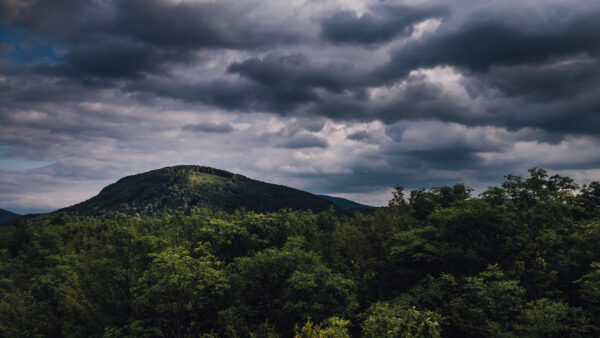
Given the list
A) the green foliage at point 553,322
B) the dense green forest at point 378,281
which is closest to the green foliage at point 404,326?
the dense green forest at point 378,281

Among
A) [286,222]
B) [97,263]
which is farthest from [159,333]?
[286,222]

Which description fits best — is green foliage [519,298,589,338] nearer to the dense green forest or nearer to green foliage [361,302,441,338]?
the dense green forest

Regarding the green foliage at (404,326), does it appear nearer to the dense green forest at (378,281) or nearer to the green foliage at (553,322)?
the dense green forest at (378,281)

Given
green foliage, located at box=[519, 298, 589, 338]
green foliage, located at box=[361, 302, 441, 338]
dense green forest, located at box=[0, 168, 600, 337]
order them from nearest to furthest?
1. green foliage, located at box=[361, 302, 441, 338]
2. green foliage, located at box=[519, 298, 589, 338]
3. dense green forest, located at box=[0, 168, 600, 337]

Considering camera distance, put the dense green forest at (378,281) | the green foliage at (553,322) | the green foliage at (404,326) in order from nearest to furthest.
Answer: the green foliage at (404,326) → the green foliage at (553,322) → the dense green forest at (378,281)

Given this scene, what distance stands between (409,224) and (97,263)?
160 feet

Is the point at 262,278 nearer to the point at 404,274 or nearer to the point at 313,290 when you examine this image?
the point at 313,290

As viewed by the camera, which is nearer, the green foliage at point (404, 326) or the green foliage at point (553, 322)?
the green foliage at point (404, 326)

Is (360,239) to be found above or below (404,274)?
above

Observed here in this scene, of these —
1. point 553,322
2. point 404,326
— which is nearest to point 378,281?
point 404,326

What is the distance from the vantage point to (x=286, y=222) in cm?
6259

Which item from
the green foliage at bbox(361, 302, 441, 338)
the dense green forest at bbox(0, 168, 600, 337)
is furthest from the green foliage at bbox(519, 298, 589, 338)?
the green foliage at bbox(361, 302, 441, 338)

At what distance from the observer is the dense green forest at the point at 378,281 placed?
106 ft

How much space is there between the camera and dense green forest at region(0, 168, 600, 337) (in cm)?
3228
